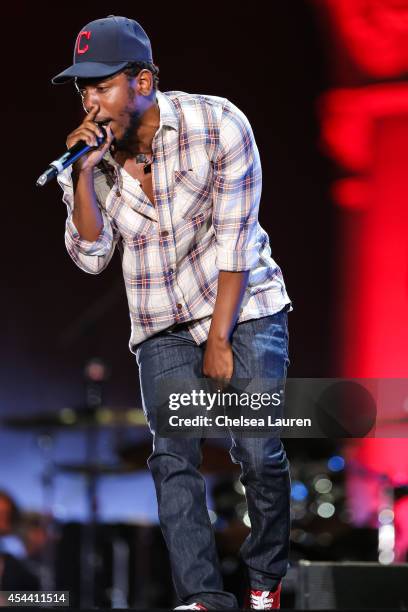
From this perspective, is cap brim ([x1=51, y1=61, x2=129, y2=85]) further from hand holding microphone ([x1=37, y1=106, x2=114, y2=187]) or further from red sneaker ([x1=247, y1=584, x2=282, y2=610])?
red sneaker ([x1=247, y1=584, x2=282, y2=610])

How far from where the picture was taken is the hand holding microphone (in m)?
2.40

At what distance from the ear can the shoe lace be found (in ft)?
4.17

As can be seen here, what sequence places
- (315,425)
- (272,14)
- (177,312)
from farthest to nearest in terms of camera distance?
(272,14), (315,425), (177,312)

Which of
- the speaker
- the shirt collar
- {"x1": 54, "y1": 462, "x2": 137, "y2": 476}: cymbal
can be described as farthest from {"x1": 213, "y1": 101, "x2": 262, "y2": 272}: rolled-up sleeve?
{"x1": 54, "y1": 462, "x2": 137, "y2": 476}: cymbal

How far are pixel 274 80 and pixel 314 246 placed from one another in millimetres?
920

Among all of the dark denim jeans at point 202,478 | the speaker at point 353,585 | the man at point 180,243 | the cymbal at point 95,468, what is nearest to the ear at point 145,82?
the man at point 180,243

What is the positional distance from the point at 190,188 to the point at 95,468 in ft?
9.88

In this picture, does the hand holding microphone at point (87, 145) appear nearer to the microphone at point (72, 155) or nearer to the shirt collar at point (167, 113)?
the microphone at point (72, 155)

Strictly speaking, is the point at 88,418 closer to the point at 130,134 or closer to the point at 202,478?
the point at 202,478

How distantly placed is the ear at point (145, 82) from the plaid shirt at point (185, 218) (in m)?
0.05

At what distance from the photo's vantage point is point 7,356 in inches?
237

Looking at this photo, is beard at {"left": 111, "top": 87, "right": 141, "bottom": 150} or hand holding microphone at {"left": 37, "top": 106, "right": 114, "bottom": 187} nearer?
hand holding microphone at {"left": 37, "top": 106, "right": 114, "bottom": 187}

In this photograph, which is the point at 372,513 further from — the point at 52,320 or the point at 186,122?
the point at 186,122

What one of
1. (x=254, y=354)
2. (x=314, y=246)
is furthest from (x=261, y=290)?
(x=314, y=246)
